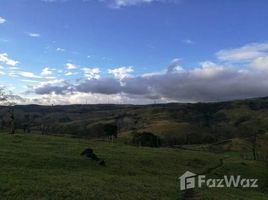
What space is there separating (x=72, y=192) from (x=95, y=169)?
19411 millimetres

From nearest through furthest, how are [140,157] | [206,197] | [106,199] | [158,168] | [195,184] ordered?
[106,199], [206,197], [195,184], [158,168], [140,157]

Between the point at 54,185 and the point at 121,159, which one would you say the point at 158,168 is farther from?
the point at 54,185

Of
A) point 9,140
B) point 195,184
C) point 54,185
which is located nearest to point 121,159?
point 195,184

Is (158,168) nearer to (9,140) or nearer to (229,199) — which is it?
(229,199)

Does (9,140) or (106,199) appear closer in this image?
(106,199)

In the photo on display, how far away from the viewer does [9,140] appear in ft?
259

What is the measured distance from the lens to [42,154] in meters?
62.0

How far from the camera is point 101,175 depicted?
169 feet

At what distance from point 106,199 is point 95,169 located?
1990cm

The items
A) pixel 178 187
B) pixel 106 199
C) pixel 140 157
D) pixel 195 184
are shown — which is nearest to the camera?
pixel 106 199

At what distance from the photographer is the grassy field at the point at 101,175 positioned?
38406mm

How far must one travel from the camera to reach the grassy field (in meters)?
38.4

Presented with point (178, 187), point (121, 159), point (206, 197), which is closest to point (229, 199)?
point (206, 197)

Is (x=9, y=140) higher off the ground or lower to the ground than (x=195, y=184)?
higher
